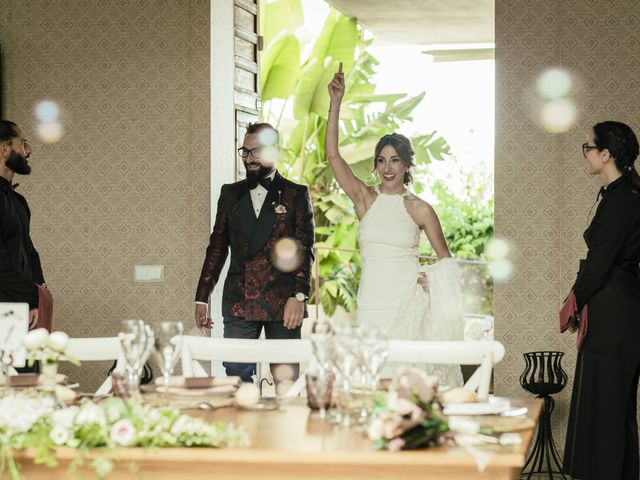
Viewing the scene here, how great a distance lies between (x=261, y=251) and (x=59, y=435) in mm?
2808

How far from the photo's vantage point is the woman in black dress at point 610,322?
4004 millimetres

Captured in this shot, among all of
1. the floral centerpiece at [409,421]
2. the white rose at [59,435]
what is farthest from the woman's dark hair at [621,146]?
the white rose at [59,435]

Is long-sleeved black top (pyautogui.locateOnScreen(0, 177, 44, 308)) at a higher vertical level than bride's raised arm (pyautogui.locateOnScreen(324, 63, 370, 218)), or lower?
lower

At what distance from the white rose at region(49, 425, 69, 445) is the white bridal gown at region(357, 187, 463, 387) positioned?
2674 millimetres

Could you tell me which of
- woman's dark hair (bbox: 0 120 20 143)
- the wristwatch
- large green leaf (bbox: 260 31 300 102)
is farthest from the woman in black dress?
large green leaf (bbox: 260 31 300 102)

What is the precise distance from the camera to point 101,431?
2012 mm

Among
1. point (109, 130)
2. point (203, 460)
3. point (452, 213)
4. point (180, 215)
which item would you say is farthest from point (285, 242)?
point (452, 213)

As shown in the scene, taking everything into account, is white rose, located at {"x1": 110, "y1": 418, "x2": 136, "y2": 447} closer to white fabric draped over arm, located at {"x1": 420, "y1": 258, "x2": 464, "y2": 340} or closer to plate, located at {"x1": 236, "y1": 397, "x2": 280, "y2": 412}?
plate, located at {"x1": 236, "y1": 397, "x2": 280, "y2": 412}

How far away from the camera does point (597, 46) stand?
5438 millimetres

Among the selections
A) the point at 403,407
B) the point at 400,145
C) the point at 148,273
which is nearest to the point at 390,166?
the point at 400,145

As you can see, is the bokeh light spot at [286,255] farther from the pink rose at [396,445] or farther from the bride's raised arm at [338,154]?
the pink rose at [396,445]

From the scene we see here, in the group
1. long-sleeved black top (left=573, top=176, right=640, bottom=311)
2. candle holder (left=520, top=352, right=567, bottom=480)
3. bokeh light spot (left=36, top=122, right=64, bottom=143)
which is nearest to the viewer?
long-sleeved black top (left=573, top=176, right=640, bottom=311)

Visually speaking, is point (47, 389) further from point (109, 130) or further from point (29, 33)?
point (29, 33)

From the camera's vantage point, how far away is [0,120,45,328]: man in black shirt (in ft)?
14.7
